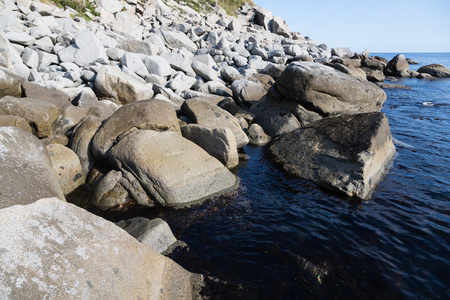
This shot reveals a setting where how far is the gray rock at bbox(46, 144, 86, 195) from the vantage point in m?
7.62

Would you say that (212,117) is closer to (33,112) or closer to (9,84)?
(33,112)

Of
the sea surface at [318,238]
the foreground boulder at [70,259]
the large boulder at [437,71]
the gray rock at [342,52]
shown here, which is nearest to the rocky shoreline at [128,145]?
the foreground boulder at [70,259]

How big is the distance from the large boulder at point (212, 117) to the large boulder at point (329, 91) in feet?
9.93

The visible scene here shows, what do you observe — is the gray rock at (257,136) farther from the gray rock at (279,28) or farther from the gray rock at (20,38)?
the gray rock at (279,28)

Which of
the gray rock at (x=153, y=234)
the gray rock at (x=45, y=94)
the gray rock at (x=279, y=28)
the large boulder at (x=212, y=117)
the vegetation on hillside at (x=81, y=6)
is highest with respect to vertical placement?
the gray rock at (x=279, y=28)

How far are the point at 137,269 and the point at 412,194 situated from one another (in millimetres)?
7648

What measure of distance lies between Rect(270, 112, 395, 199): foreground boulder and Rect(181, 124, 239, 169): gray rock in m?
1.95

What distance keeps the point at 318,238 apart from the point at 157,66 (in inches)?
506

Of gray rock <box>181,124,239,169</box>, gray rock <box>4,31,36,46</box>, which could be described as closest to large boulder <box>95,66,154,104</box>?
gray rock <box>181,124,239,169</box>

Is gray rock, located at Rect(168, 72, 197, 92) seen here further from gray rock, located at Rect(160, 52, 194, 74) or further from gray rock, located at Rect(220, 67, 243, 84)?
gray rock, located at Rect(220, 67, 243, 84)

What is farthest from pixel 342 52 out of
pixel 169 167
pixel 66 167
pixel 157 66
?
pixel 66 167

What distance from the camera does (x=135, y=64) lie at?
49.9 feet

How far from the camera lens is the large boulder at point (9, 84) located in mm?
9378

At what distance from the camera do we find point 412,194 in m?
7.84
